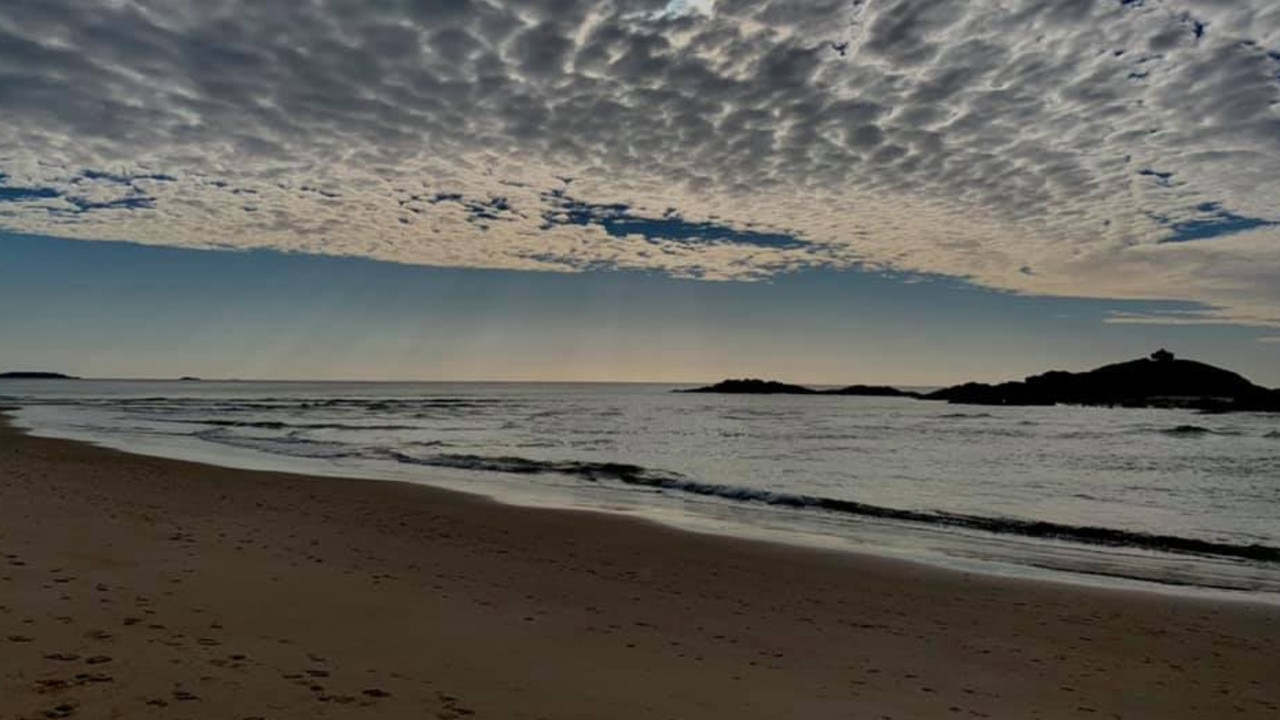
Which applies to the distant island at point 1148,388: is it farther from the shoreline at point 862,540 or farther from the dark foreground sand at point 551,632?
the dark foreground sand at point 551,632

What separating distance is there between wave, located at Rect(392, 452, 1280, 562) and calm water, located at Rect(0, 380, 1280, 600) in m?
0.06

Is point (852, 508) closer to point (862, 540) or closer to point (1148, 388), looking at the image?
point (862, 540)

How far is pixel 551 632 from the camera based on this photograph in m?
7.80

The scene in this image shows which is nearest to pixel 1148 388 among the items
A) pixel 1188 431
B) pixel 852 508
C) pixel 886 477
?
pixel 1188 431

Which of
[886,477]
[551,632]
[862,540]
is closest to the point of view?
[551,632]

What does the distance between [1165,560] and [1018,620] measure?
670 centimetres

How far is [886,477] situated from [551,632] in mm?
19450

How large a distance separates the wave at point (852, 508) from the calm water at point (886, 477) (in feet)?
0.21

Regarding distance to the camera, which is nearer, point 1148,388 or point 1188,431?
point 1188,431

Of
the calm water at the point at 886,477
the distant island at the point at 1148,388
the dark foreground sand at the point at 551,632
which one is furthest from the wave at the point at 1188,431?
the dark foreground sand at the point at 551,632

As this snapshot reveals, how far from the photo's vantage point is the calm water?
48.6 ft

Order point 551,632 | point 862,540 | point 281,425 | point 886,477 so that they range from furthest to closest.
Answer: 1. point 281,425
2. point 886,477
3. point 862,540
4. point 551,632

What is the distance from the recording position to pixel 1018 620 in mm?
9242

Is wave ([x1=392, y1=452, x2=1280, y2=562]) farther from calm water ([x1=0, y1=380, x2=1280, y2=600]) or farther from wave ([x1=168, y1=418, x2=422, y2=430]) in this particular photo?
wave ([x1=168, y1=418, x2=422, y2=430])
